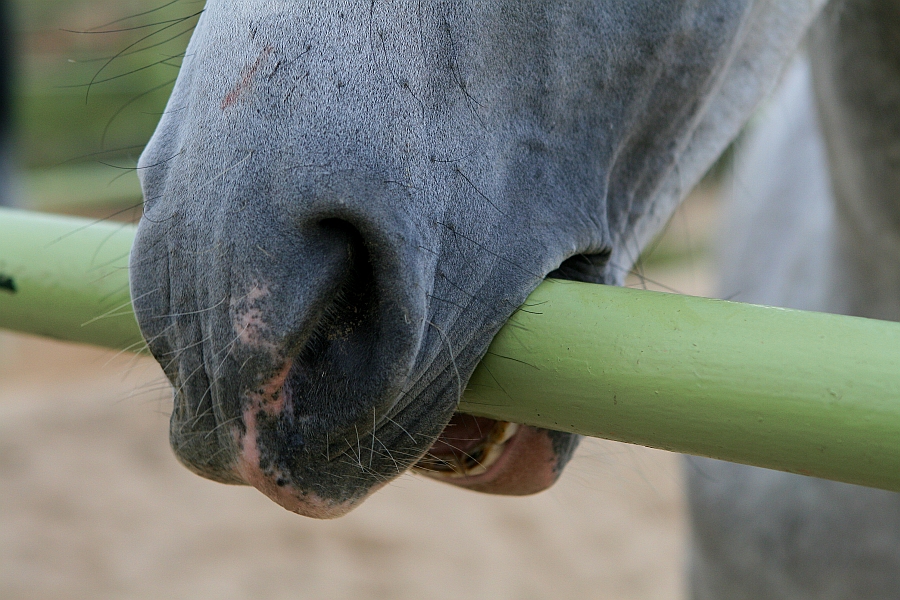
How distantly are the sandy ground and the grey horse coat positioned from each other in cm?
167

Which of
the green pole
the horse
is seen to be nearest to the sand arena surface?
the green pole

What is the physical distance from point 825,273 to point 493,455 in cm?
82

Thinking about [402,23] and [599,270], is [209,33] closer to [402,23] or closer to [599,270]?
[402,23]

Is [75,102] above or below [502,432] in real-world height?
below

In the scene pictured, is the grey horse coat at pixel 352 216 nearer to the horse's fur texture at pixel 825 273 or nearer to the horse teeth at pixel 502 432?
the horse teeth at pixel 502 432

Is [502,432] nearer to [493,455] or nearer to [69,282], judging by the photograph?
[493,455]

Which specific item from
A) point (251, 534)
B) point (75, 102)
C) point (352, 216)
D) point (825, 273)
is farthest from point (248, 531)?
point (75, 102)

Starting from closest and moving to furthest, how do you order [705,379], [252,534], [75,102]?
[705,379]
[252,534]
[75,102]

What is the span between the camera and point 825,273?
4.43 feet

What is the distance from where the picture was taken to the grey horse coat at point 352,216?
58cm

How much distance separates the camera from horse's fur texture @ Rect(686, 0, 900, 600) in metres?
1.00

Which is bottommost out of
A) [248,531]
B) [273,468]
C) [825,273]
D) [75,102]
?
[75,102]

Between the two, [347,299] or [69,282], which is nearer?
[347,299]

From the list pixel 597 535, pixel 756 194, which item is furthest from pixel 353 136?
pixel 597 535
